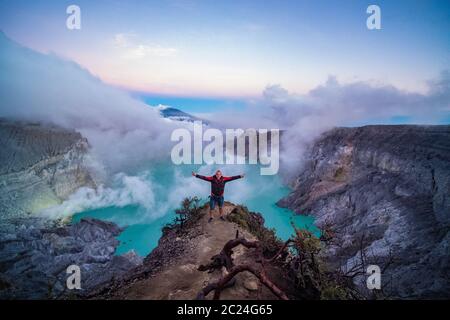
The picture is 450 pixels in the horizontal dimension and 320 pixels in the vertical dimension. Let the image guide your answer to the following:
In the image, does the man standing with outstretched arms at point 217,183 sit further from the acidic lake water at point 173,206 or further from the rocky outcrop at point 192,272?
the acidic lake water at point 173,206

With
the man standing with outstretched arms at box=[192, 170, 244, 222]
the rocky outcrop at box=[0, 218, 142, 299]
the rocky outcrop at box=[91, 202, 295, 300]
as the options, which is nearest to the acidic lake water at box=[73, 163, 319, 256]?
the rocky outcrop at box=[0, 218, 142, 299]

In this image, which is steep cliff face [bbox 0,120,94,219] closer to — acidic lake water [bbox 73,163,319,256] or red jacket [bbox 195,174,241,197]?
acidic lake water [bbox 73,163,319,256]

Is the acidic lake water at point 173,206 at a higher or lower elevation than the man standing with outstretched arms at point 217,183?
lower

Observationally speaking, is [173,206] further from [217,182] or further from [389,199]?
[217,182]

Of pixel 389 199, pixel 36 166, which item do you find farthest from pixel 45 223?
pixel 389 199

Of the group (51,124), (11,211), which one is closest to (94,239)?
(11,211)

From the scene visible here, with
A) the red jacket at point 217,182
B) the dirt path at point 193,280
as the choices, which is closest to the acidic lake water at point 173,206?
the red jacket at point 217,182
